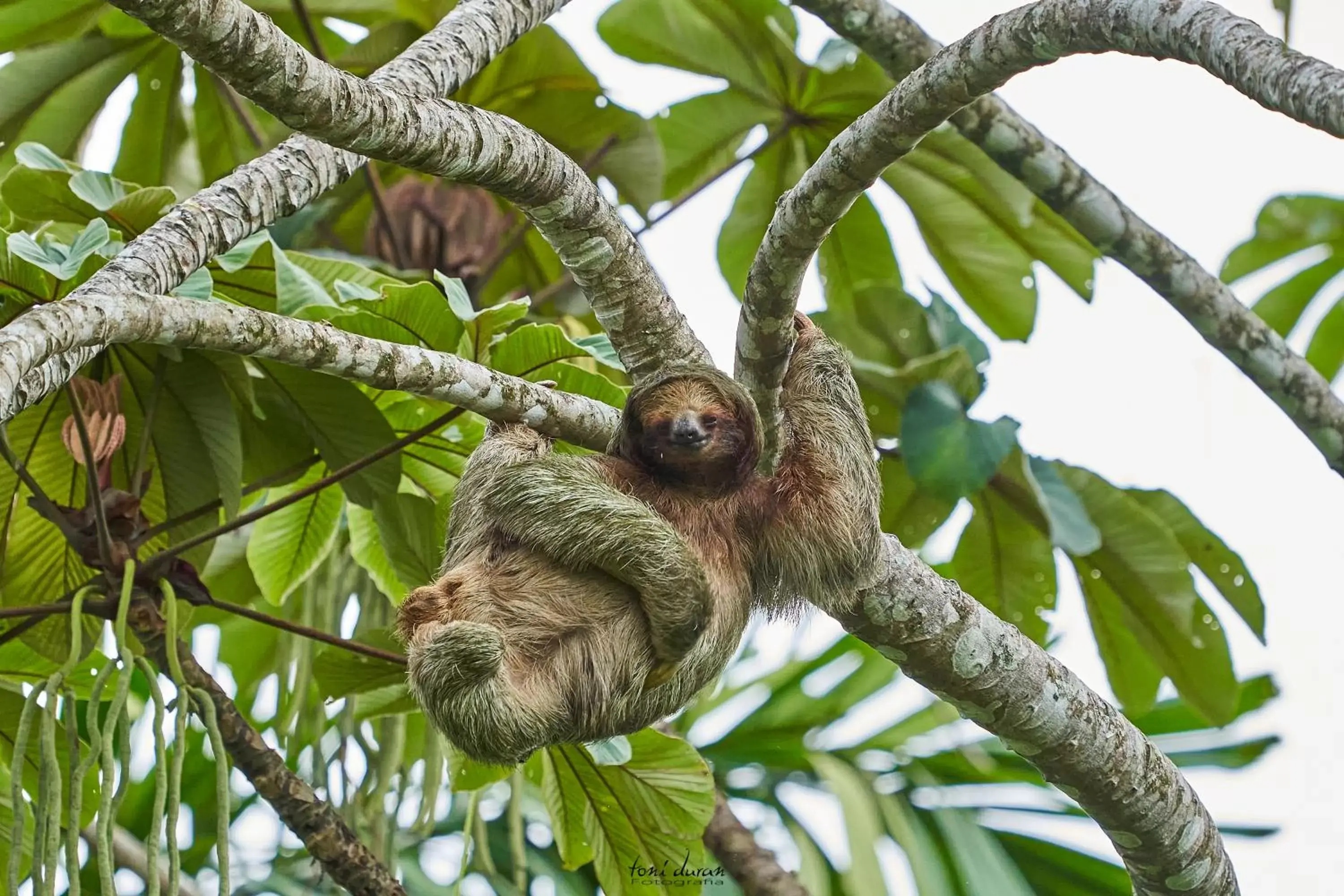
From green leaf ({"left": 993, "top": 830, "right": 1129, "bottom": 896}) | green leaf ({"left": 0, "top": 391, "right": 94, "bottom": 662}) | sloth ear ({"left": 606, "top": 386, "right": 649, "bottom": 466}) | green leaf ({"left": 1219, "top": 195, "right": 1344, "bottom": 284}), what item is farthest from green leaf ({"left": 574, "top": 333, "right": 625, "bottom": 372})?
green leaf ({"left": 1219, "top": 195, "right": 1344, "bottom": 284})

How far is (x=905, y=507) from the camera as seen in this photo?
206 inches

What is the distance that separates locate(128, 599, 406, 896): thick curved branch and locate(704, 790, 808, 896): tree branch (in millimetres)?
1751

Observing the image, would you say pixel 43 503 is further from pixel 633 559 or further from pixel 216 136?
pixel 216 136

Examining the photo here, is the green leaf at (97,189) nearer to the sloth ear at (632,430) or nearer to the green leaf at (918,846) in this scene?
the sloth ear at (632,430)

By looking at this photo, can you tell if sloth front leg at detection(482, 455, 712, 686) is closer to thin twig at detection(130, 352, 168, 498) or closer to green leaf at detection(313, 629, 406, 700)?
green leaf at detection(313, 629, 406, 700)

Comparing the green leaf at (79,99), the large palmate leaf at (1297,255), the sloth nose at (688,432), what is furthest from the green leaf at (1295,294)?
the green leaf at (79,99)

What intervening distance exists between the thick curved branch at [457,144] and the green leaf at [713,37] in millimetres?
2259

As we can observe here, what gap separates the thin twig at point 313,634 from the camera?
3684 millimetres

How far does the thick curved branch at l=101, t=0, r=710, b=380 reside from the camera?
2.55 meters

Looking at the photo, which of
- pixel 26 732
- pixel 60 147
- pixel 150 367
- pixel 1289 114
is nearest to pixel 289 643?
pixel 150 367

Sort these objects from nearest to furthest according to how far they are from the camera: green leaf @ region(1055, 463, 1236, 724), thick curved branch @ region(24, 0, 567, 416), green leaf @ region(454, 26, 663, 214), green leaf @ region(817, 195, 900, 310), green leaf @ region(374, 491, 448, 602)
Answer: thick curved branch @ region(24, 0, 567, 416) → green leaf @ region(374, 491, 448, 602) → green leaf @ region(1055, 463, 1236, 724) → green leaf @ region(454, 26, 663, 214) → green leaf @ region(817, 195, 900, 310)

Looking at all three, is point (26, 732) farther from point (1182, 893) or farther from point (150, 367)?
point (1182, 893)

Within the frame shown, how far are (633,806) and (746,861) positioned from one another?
112cm

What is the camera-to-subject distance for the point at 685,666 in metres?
3.35
